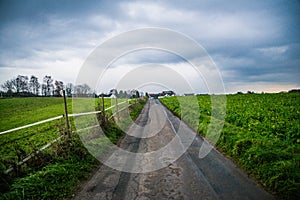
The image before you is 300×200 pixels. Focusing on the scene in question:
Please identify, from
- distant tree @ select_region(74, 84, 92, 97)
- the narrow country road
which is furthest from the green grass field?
the narrow country road

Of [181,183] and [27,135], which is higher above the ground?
[181,183]

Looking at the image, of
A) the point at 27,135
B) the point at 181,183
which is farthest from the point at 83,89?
the point at 181,183

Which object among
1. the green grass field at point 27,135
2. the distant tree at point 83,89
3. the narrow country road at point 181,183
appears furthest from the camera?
the distant tree at point 83,89

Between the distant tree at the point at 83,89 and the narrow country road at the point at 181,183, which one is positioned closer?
the narrow country road at the point at 181,183

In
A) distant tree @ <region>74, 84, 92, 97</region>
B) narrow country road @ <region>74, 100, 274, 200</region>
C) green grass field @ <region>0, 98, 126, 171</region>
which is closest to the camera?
narrow country road @ <region>74, 100, 274, 200</region>

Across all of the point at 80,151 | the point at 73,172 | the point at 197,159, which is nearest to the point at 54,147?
the point at 80,151

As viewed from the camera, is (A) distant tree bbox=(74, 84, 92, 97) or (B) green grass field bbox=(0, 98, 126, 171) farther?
(A) distant tree bbox=(74, 84, 92, 97)

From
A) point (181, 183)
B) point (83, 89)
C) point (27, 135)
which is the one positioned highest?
point (83, 89)

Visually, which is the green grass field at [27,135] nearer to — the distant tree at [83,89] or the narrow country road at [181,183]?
the distant tree at [83,89]

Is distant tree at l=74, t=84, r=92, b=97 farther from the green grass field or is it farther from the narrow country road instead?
the narrow country road

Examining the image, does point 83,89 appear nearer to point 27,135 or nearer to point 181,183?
point 27,135

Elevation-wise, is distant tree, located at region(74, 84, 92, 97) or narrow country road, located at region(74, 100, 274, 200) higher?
distant tree, located at region(74, 84, 92, 97)

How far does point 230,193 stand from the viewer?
13.9ft

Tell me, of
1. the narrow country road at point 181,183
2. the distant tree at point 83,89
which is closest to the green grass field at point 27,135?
the distant tree at point 83,89
